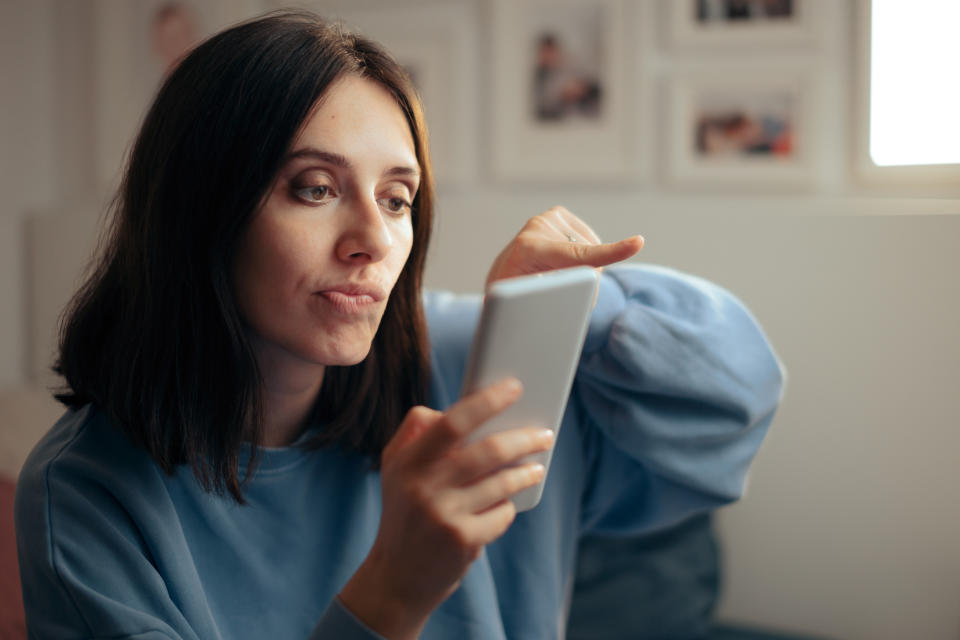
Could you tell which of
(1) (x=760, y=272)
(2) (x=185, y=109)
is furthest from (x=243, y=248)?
(1) (x=760, y=272)

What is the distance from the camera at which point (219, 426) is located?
0.69m

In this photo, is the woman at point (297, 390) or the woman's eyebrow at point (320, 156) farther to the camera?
the woman's eyebrow at point (320, 156)

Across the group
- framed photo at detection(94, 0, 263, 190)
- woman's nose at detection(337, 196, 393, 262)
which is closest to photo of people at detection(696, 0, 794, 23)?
woman's nose at detection(337, 196, 393, 262)

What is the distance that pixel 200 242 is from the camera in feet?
2.16

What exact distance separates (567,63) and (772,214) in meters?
0.59

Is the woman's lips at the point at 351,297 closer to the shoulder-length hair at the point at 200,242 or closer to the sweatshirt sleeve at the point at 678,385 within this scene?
the shoulder-length hair at the point at 200,242

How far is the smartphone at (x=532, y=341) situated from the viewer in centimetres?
48

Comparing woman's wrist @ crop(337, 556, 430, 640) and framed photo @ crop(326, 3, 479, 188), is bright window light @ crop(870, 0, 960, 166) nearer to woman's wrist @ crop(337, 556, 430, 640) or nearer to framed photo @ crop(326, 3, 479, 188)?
framed photo @ crop(326, 3, 479, 188)

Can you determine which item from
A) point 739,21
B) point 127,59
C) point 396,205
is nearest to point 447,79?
point 739,21

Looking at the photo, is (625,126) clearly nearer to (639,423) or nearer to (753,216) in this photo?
(753,216)

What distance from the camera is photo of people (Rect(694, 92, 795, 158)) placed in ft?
4.96

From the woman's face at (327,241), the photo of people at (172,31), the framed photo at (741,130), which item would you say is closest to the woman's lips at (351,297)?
the woman's face at (327,241)

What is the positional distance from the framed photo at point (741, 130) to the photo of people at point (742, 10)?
4.2 inches

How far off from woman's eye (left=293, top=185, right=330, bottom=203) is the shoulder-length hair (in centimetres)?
3
